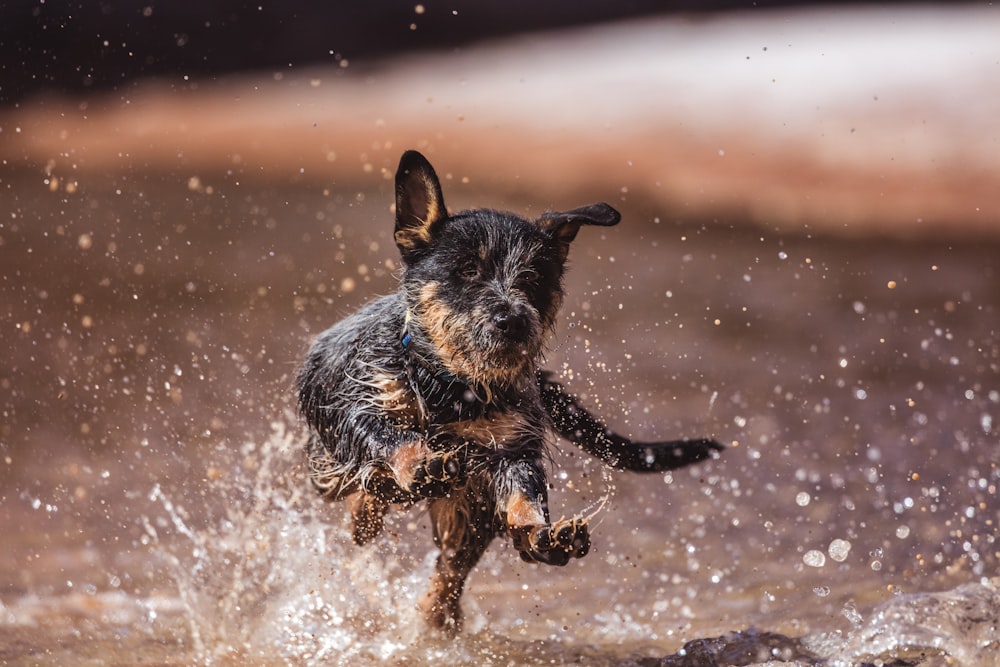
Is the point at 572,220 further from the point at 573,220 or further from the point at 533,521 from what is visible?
the point at 533,521

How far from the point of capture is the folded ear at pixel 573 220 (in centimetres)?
381

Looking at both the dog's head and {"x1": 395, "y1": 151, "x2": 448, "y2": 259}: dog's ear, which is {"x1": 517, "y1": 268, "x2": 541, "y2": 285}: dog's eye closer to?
the dog's head

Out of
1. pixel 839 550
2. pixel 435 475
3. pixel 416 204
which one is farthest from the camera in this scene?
pixel 839 550

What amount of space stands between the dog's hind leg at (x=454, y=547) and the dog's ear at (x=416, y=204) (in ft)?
3.22

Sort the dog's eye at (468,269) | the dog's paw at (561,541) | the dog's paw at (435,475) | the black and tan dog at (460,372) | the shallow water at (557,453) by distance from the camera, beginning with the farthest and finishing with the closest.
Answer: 1. the shallow water at (557,453)
2. the dog's eye at (468,269)
3. the black and tan dog at (460,372)
4. the dog's paw at (435,475)
5. the dog's paw at (561,541)

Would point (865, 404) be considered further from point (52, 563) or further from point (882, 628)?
point (52, 563)

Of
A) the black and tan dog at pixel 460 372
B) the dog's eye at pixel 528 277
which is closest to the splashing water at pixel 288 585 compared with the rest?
the black and tan dog at pixel 460 372

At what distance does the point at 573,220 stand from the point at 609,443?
1092 millimetres

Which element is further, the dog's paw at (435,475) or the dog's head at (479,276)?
the dog's head at (479,276)

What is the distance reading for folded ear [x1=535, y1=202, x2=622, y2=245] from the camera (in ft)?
12.5

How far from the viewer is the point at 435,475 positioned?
360cm

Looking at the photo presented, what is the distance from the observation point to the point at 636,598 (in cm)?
579

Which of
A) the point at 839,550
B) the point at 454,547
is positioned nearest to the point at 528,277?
the point at 454,547

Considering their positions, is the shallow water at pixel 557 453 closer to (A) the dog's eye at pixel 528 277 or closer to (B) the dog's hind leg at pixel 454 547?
(B) the dog's hind leg at pixel 454 547
